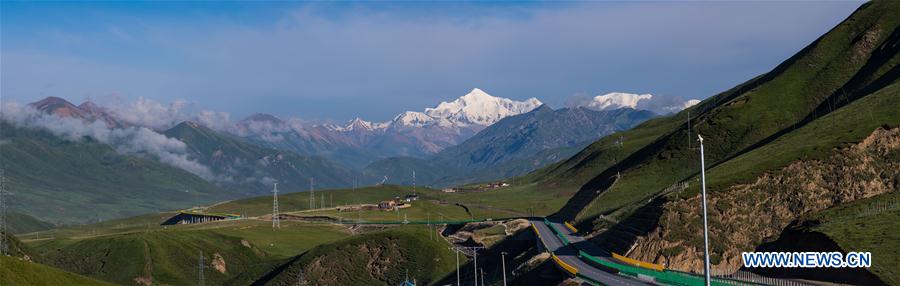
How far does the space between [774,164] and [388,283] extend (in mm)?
92493

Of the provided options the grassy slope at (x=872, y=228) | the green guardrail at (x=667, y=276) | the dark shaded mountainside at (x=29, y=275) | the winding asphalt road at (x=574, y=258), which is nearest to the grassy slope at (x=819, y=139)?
the grassy slope at (x=872, y=228)

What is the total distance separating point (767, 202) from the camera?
127 m

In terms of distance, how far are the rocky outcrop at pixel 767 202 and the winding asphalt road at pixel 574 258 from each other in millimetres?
8754

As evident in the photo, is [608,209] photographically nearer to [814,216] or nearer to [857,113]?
[857,113]

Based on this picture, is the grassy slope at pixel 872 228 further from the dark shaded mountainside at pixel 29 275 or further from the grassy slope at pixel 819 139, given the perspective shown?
the dark shaded mountainside at pixel 29 275

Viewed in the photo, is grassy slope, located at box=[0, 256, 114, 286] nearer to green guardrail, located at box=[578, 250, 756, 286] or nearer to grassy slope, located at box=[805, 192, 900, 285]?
green guardrail, located at box=[578, 250, 756, 286]

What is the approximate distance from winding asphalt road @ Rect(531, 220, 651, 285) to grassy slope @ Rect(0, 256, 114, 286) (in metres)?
71.8

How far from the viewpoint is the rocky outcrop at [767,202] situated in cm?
11781

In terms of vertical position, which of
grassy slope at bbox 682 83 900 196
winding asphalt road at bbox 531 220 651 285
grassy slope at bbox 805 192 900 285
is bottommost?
winding asphalt road at bbox 531 220 651 285

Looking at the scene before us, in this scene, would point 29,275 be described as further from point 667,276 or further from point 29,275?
point 667,276

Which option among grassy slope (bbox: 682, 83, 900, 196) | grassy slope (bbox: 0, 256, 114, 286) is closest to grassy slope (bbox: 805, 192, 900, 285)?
grassy slope (bbox: 682, 83, 900, 196)

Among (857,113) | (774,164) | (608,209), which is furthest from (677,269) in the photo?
(608,209)

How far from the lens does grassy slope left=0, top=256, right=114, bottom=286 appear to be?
108500 millimetres

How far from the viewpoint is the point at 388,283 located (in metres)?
194
